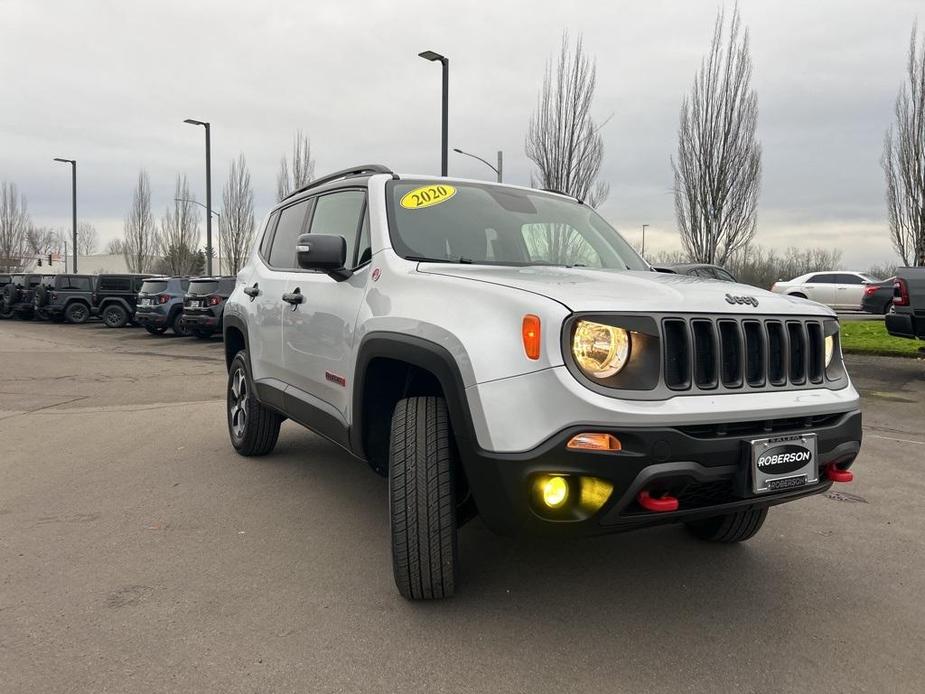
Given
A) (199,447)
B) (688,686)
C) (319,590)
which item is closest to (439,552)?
(319,590)

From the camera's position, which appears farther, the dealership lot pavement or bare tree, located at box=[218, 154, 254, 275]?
bare tree, located at box=[218, 154, 254, 275]

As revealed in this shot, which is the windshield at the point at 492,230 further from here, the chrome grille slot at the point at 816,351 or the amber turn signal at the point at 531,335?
the chrome grille slot at the point at 816,351

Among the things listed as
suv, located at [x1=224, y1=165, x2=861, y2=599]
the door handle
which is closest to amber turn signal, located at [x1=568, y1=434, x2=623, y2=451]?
suv, located at [x1=224, y1=165, x2=861, y2=599]

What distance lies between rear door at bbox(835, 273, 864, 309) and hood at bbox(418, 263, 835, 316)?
75.4ft

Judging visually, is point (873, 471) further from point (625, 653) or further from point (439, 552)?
point (439, 552)

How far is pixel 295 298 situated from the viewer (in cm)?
409

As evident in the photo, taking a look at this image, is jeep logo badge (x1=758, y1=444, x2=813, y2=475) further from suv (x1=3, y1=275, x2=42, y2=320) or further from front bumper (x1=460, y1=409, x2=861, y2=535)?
suv (x1=3, y1=275, x2=42, y2=320)

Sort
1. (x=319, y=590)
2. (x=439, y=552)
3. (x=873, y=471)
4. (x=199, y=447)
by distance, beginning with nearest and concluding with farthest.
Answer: (x=439, y=552) < (x=319, y=590) < (x=873, y=471) < (x=199, y=447)

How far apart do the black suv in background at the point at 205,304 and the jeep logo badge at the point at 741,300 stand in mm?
15087

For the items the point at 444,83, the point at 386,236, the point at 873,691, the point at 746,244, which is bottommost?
the point at 873,691

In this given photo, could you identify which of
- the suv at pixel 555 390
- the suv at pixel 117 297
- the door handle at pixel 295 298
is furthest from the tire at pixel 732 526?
the suv at pixel 117 297

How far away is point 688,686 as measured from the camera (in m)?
2.35

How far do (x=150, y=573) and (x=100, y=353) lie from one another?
1275 centimetres

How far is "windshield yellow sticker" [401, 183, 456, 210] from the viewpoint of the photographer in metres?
3.65
